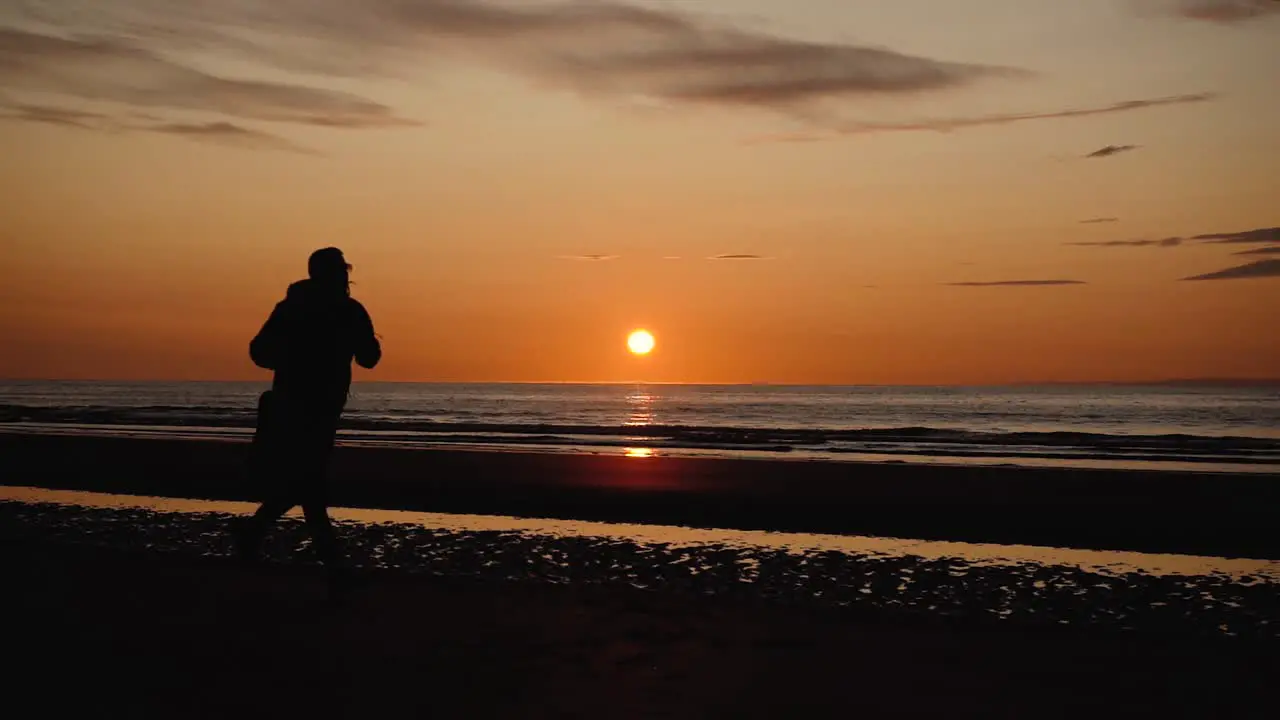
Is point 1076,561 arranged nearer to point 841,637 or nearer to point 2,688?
point 841,637

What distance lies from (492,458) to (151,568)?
15.6 m

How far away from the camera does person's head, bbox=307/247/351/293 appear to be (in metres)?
7.23

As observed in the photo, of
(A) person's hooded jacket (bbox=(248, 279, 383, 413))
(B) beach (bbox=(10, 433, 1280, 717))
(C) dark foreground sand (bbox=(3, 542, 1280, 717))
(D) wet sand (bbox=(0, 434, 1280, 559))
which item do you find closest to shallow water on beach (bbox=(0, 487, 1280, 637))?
(B) beach (bbox=(10, 433, 1280, 717))

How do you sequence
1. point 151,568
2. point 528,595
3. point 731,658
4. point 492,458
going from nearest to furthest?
point 731,658 → point 528,595 → point 151,568 → point 492,458

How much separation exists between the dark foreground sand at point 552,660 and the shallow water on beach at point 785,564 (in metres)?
0.94

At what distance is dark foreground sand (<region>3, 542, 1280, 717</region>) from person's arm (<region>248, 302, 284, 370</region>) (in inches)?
56.5

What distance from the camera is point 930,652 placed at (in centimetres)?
566

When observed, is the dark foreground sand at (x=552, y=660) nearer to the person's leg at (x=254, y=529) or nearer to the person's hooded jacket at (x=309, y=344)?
the person's leg at (x=254, y=529)

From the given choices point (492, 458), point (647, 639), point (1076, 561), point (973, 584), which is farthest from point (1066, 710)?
point (492, 458)

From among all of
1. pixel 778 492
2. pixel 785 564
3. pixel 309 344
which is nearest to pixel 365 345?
pixel 309 344

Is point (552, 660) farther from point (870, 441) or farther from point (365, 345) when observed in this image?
point (870, 441)

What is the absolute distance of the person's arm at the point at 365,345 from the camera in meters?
7.29

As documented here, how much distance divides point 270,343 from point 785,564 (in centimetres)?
445

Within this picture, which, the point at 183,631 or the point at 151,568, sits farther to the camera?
the point at 151,568
